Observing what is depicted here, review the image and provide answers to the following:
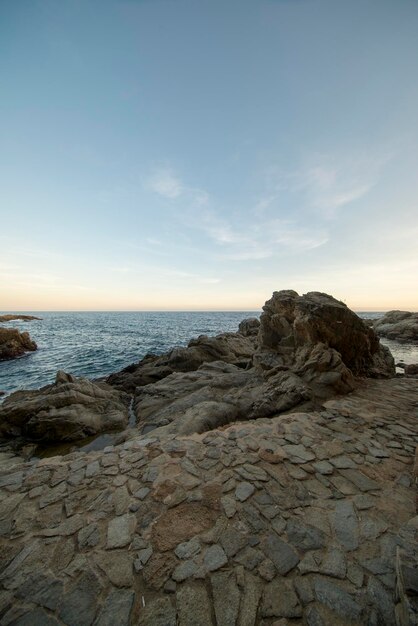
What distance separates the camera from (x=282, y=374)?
34.3 feet

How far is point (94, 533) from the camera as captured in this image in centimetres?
379

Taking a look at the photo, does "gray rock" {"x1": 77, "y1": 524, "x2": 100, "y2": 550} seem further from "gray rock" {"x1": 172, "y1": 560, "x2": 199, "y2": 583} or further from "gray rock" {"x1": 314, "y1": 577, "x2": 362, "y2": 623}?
"gray rock" {"x1": 314, "y1": 577, "x2": 362, "y2": 623}

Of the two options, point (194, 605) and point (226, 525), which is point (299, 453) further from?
point (194, 605)

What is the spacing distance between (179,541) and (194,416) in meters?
4.58

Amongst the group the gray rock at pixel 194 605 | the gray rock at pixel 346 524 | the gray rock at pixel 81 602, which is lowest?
the gray rock at pixel 81 602

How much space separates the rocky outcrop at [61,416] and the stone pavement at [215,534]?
4337mm

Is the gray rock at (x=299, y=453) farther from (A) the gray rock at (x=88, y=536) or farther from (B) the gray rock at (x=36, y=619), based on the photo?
(B) the gray rock at (x=36, y=619)

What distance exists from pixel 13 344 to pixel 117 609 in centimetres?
3582

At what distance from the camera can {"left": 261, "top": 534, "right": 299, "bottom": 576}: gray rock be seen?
318cm

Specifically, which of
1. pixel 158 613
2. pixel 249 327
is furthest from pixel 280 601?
pixel 249 327

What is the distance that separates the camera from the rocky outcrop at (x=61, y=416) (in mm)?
9555

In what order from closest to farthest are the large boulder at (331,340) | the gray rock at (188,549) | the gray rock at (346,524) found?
the gray rock at (188,549) → the gray rock at (346,524) → the large boulder at (331,340)

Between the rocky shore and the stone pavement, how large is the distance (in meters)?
0.02

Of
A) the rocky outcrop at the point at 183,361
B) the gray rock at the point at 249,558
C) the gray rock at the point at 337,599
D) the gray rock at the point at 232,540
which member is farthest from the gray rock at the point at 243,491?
the rocky outcrop at the point at 183,361
